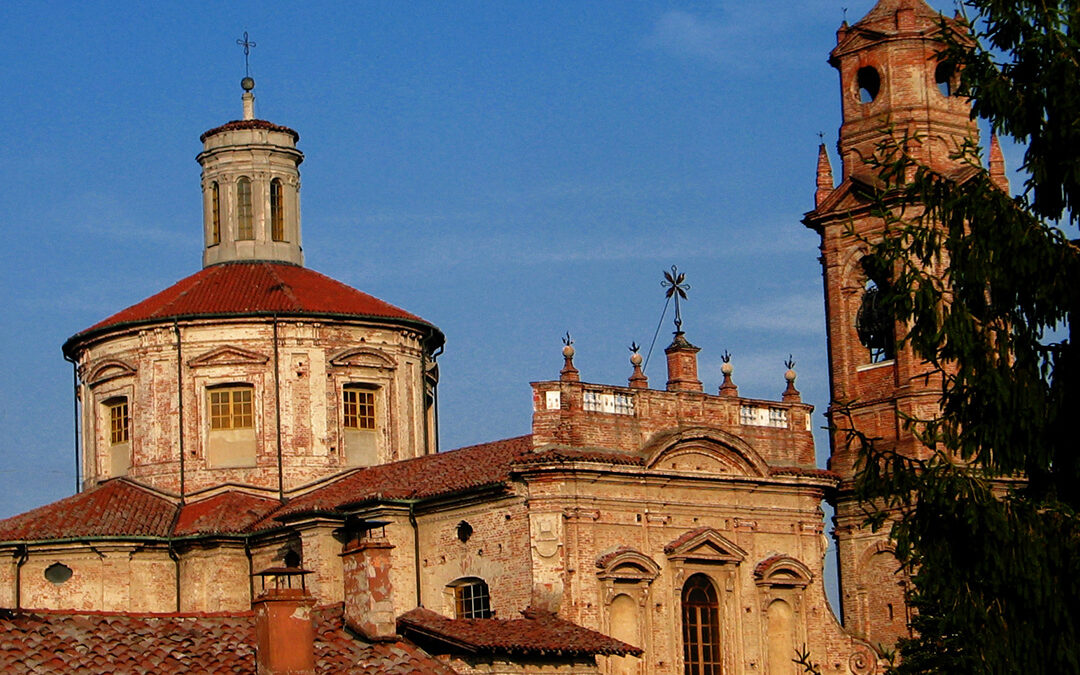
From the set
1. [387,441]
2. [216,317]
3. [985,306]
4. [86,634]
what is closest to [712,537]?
[387,441]

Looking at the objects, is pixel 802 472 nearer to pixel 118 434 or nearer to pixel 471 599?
pixel 471 599

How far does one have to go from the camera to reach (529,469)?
36.0m

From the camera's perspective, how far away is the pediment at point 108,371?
4341cm

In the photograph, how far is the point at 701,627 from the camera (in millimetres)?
38000

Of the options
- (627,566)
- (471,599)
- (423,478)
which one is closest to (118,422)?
(423,478)

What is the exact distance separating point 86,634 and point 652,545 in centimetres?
1471

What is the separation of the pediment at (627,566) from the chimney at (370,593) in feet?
32.6

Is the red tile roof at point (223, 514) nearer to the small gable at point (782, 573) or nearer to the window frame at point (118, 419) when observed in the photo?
the window frame at point (118, 419)

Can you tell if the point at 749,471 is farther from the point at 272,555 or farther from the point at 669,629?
the point at 272,555

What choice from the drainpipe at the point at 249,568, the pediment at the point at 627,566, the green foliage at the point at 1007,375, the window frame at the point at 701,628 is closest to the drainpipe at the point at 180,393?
the drainpipe at the point at 249,568

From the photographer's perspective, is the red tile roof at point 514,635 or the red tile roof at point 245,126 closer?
the red tile roof at point 514,635

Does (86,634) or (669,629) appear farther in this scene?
(669,629)

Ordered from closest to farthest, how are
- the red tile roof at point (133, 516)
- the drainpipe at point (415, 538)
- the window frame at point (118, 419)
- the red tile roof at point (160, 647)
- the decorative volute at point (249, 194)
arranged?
the red tile roof at point (160, 647) < the drainpipe at point (415, 538) < the red tile roof at point (133, 516) < the window frame at point (118, 419) < the decorative volute at point (249, 194)

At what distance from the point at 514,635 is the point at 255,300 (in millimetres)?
13948
